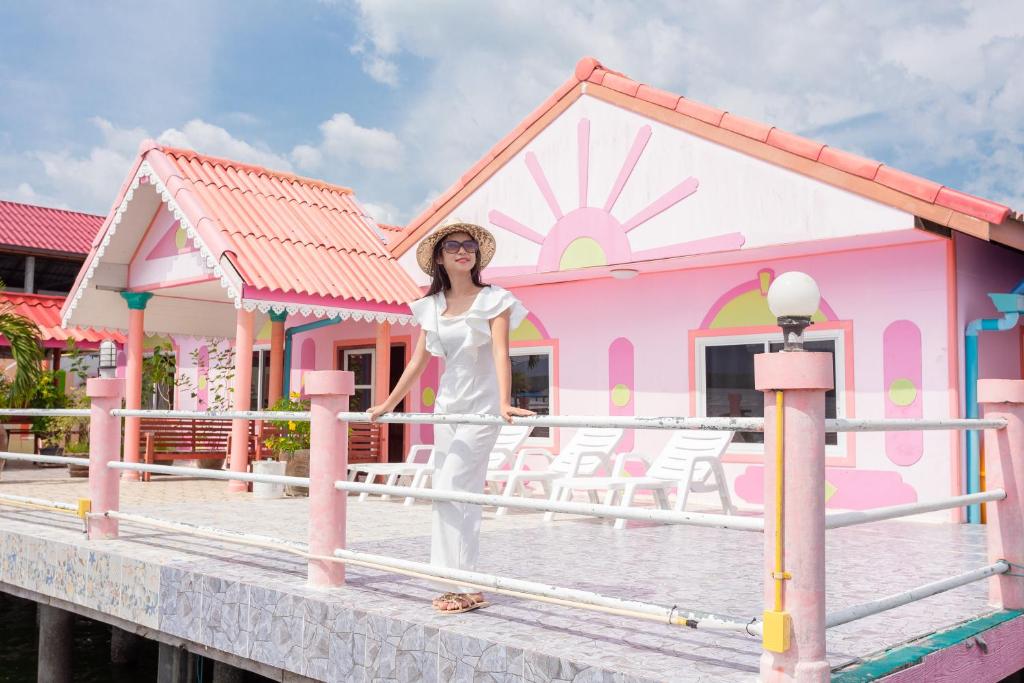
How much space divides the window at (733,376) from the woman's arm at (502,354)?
256 inches

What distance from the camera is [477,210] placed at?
40.7 ft

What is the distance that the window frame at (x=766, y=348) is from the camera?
9969mm

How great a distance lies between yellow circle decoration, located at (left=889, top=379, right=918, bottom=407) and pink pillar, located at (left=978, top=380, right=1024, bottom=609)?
16.6 feet

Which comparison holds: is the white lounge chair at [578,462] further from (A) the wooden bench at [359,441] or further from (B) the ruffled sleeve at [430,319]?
(B) the ruffled sleeve at [430,319]

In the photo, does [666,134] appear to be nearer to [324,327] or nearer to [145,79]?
[324,327]

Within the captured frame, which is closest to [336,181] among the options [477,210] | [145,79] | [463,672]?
[477,210]

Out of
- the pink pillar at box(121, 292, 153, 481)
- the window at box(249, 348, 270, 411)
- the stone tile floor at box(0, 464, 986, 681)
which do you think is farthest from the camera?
Answer: the window at box(249, 348, 270, 411)

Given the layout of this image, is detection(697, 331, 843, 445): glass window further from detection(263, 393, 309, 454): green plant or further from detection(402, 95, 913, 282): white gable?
detection(263, 393, 309, 454): green plant

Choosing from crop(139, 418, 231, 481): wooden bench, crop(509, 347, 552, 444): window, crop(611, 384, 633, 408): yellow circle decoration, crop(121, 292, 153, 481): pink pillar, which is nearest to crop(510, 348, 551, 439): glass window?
crop(509, 347, 552, 444): window

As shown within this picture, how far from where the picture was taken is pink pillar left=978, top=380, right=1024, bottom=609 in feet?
15.1

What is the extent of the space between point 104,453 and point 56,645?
1.79 m

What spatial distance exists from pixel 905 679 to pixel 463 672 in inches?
67.5

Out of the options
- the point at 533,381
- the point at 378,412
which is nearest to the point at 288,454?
the point at 533,381

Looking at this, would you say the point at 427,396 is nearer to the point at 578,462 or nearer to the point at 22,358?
the point at 578,462
